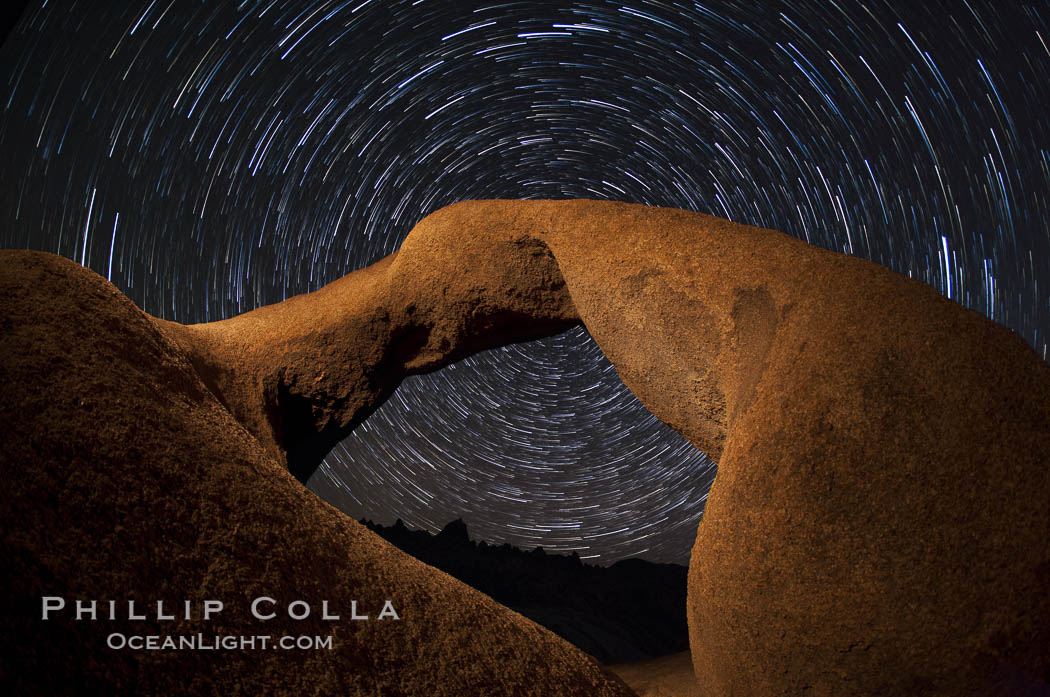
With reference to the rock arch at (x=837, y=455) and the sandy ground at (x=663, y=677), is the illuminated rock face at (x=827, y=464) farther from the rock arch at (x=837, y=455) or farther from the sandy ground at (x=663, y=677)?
the sandy ground at (x=663, y=677)

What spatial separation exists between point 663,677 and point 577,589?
295 cm

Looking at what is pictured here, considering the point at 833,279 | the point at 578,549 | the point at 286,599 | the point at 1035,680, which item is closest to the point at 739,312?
the point at 833,279

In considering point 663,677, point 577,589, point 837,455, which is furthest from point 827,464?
point 577,589

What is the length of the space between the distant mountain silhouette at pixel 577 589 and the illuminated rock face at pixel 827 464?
2972mm

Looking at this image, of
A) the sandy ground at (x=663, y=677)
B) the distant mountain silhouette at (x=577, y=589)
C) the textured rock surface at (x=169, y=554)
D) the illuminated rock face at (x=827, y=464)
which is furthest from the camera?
the distant mountain silhouette at (x=577, y=589)

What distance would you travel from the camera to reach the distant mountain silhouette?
18.4ft

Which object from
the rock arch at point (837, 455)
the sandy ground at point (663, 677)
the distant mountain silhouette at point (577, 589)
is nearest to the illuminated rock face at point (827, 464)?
the rock arch at point (837, 455)

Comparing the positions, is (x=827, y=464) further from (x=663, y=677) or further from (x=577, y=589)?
(x=577, y=589)

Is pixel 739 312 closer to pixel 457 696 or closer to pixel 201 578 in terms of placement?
pixel 457 696

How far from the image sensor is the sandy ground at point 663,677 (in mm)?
3332

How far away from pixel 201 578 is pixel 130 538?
165 mm

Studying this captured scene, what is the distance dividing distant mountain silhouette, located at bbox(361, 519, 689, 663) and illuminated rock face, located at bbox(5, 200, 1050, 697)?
9.75 feet

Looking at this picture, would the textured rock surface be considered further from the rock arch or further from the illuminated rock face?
the rock arch

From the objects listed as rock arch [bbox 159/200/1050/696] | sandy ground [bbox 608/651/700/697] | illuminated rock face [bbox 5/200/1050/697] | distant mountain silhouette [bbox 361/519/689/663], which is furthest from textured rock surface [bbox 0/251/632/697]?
distant mountain silhouette [bbox 361/519/689/663]
